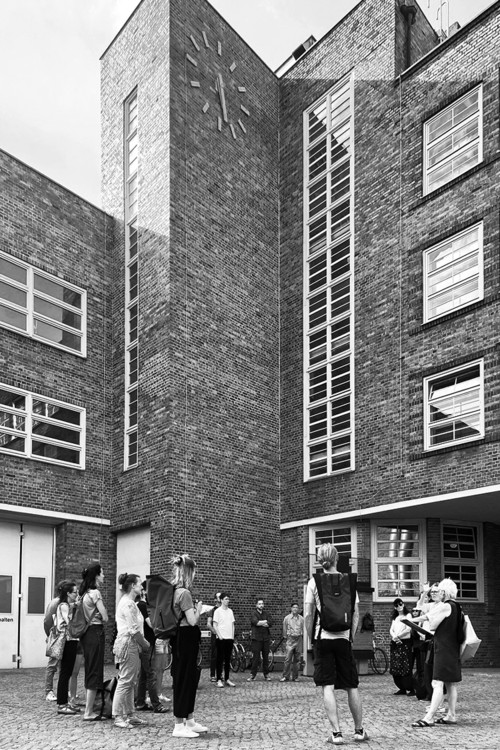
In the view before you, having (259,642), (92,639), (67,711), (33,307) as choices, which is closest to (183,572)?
(92,639)

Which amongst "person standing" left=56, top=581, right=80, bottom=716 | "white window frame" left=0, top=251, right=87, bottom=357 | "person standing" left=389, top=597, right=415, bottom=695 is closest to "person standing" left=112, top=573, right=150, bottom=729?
"person standing" left=56, top=581, right=80, bottom=716

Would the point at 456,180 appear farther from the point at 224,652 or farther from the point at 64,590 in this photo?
the point at 64,590

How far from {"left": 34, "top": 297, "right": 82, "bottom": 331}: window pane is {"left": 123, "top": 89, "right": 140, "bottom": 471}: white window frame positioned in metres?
1.27

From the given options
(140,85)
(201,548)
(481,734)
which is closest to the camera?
(481,734)

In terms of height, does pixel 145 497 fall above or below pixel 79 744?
above

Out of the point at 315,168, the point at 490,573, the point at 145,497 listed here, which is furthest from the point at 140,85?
the point at 490,573

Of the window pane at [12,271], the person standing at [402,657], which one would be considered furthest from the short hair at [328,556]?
the window pane at [12,271]

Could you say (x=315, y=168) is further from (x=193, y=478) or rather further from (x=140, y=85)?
(x=193, y=478)

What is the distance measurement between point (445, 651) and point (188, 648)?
2.87m

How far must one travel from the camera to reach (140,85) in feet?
79.8

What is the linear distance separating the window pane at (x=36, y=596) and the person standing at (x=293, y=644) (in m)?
6.43

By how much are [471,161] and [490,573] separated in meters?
9.78

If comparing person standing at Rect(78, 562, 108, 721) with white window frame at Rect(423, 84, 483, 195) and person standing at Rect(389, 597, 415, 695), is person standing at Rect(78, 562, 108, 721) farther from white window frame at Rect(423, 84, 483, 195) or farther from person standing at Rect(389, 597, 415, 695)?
white window frame at Rect(423, 84, 483, 195)

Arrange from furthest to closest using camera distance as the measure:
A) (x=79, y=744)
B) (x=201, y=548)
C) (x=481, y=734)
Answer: (x=201, y=548)
(x=481, y=734)
(x=79, y=744)
